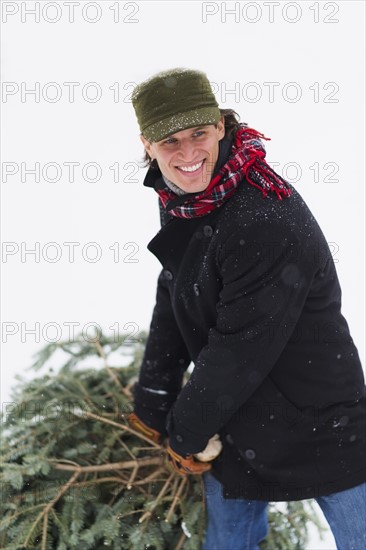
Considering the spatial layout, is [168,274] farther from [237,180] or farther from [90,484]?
[90,484]

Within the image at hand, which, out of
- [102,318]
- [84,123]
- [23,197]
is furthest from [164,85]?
[84,123]

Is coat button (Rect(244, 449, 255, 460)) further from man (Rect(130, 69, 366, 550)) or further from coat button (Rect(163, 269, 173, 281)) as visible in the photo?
coat button (Rect(163, 269, 173, 281))

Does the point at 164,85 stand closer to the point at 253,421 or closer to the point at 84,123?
the point at 253,421

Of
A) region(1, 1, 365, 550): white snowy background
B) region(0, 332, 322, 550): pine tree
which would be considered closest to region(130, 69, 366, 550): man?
region(0, 332, 322, 550): pine tree

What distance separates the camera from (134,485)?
2.42 m

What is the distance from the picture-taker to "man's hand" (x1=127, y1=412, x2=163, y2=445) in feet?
8.14

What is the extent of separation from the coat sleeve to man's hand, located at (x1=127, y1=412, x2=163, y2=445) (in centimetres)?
47

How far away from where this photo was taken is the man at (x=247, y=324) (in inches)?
71.0

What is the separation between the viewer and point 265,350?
187 centimetres

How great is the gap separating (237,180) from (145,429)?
1.15 m

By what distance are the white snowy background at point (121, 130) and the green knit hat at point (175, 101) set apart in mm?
2313

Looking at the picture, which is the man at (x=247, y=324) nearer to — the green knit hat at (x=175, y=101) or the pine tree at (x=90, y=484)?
the green knit hat at (x=175, y=101)

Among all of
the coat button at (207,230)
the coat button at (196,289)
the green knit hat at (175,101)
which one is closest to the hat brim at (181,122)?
the green knit hat at (175,101)

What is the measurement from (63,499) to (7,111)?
5.55m
